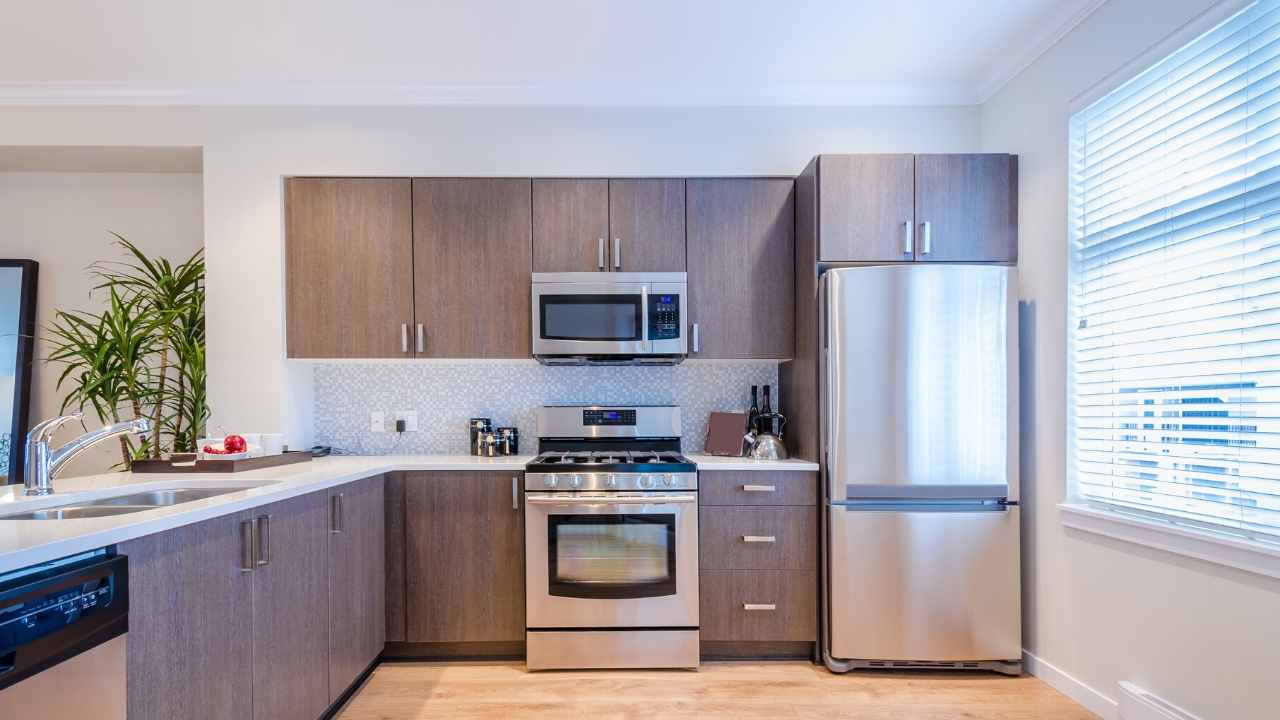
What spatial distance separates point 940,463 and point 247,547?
7.97 feet

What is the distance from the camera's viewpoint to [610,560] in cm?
276

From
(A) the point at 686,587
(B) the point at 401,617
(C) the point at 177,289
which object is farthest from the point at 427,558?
(C) the point at 177,289

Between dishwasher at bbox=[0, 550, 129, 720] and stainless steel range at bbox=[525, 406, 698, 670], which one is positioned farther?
stainless steel range at bbox=[525, 406, 698, 670]

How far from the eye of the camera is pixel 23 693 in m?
1.10

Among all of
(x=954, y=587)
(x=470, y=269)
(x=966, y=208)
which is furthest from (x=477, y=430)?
(x=966, y=208)

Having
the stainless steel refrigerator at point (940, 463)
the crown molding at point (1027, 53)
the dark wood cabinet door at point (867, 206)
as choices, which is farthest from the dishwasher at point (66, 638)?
the crown molding at point (1027, 53)

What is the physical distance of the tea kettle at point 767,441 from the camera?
3.01 m

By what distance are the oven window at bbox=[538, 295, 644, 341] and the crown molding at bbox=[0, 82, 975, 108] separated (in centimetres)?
95

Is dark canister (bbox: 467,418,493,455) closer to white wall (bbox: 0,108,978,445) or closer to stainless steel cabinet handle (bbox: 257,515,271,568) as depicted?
white wall (bbox: 0,108,978,445)

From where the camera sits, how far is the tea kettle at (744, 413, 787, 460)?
3.01m

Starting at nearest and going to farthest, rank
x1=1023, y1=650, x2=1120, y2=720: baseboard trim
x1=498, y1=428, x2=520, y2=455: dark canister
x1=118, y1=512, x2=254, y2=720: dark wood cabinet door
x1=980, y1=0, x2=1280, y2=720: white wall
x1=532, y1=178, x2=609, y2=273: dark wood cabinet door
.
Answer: x1=118, y1=512, x2=254, y2=720: dark wood cabinet door
x1=980, y1=0, x2=1280, y2=720: white wall
x1=1023, y1=650, x2=1120, y2=720: baseboard trim
x1=532, y1=178, x2=609, y2=273: dark wood cabinet door
x1=498, y1=428, x2=520, y2=455: dark canister

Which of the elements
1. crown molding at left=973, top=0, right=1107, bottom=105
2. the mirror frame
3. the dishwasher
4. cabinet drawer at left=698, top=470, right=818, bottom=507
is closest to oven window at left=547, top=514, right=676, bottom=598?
cabinet drawer at left=698, top=470, right=818, bottom=507

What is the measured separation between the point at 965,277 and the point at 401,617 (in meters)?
2.76

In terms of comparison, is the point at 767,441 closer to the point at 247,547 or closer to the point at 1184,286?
the point at 1184,286
